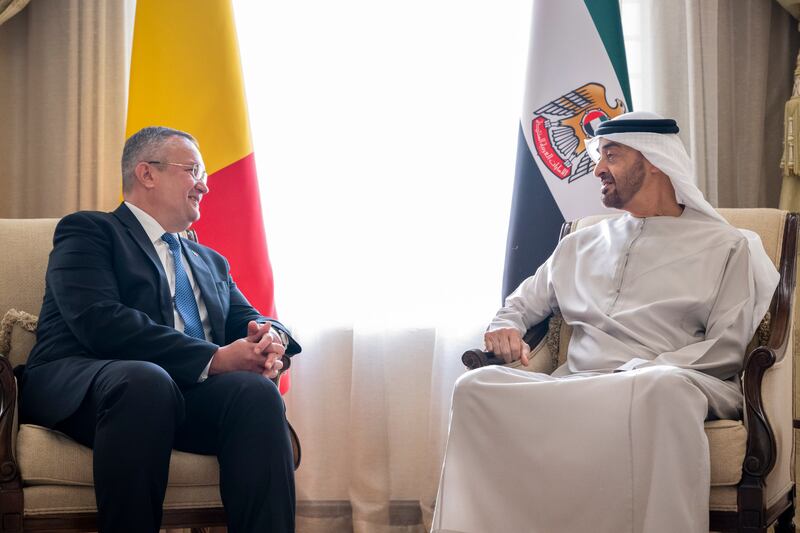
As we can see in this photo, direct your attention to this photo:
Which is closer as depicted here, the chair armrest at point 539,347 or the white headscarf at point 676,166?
the white headscarf at point 676,166

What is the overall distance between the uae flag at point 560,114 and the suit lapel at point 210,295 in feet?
3.55

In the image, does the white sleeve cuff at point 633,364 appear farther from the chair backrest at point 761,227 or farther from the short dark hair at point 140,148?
the short dark hair at point 140,148

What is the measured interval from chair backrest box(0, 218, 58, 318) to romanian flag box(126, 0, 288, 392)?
0.58 m

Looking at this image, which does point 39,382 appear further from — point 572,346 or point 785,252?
point 785,252

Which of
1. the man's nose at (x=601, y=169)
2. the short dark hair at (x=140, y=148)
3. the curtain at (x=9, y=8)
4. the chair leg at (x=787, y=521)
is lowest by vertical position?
the chair leg at (x=787, y=521)

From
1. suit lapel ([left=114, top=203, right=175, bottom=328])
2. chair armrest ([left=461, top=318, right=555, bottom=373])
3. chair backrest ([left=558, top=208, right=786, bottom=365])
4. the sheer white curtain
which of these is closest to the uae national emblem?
the sheer white curtain

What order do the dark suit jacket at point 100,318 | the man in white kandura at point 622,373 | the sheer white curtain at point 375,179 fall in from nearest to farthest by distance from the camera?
1. the man in white kandura at point 622,373
2. the dark suit jacket at point 100,318
3. the sheer white curtain at point 375,179

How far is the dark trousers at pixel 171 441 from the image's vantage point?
6.89 feet

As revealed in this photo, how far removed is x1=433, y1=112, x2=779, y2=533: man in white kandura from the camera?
2.09 metres

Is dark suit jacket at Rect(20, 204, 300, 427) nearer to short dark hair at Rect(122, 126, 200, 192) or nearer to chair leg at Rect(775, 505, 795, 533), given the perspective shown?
short dark hair at Rect(122, 126, 200, 192)

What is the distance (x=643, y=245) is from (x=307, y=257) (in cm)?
148

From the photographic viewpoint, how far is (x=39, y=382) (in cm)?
240

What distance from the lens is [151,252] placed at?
2.59 m

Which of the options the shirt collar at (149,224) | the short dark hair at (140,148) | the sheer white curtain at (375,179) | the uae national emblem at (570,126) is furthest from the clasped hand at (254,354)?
the uae national emblem at (570,126)
